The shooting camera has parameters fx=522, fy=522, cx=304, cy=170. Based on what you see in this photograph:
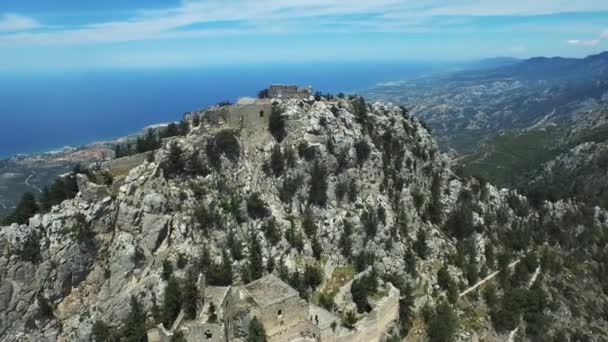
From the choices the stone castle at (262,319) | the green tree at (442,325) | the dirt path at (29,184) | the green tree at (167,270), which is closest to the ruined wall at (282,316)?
the stone castle at (262,319)

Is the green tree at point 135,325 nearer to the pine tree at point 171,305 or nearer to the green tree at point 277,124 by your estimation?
the pine tree at point 171,305

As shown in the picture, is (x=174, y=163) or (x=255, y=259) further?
(x=174, y=163)

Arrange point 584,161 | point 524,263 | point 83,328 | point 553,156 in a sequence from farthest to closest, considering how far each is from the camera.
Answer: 1. point 553,156
2. point 584,161
3. point 524,263
4. point 83,328

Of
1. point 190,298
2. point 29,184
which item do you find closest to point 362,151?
point 190,298

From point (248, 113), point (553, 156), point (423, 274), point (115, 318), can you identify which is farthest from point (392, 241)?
point (553, 156)

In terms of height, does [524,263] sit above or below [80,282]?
below

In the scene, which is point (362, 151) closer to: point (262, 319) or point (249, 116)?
point (249, 116)

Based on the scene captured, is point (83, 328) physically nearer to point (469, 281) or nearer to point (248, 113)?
point (248, 113)

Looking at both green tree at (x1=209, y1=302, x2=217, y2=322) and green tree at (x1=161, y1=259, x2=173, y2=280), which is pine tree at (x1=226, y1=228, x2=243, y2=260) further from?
green tree at (x1=209, y1=302, x2=217, y2=322)
